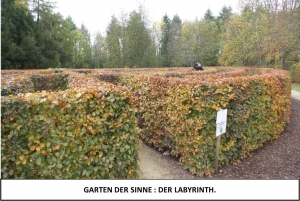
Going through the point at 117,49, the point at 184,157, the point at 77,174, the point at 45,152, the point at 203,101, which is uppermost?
the point at 117,49

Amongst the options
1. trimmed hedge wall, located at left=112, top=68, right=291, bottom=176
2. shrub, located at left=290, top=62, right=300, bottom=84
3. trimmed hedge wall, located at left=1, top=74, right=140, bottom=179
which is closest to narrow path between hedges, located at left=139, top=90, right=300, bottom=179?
trimmed hedge wall, located at left=112, top=68, right=291, bottom=176

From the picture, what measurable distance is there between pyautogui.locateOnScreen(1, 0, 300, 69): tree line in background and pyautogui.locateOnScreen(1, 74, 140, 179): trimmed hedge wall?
2065 centimetres

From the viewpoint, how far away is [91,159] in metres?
3.03

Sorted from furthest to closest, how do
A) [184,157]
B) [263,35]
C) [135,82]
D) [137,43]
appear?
[137,43]
[263,35]
[135,82]
[184,157]

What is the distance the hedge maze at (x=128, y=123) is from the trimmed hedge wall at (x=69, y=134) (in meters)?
0.01

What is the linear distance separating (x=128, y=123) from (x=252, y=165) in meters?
3.12

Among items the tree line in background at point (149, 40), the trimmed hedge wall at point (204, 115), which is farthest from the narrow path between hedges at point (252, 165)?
the tree line in background at point (149, 40)

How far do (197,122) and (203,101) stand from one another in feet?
1.37

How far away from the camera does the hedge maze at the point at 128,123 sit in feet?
8.70

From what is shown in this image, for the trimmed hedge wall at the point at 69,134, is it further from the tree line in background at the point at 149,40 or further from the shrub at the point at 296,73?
the shrub at the point at 296,73

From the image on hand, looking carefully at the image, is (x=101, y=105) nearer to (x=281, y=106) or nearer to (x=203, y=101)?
(x=203, y=101)

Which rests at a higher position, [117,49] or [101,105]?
[117,49]

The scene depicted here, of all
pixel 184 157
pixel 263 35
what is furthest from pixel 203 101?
pixel 263 35

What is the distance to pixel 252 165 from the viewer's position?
464cm
